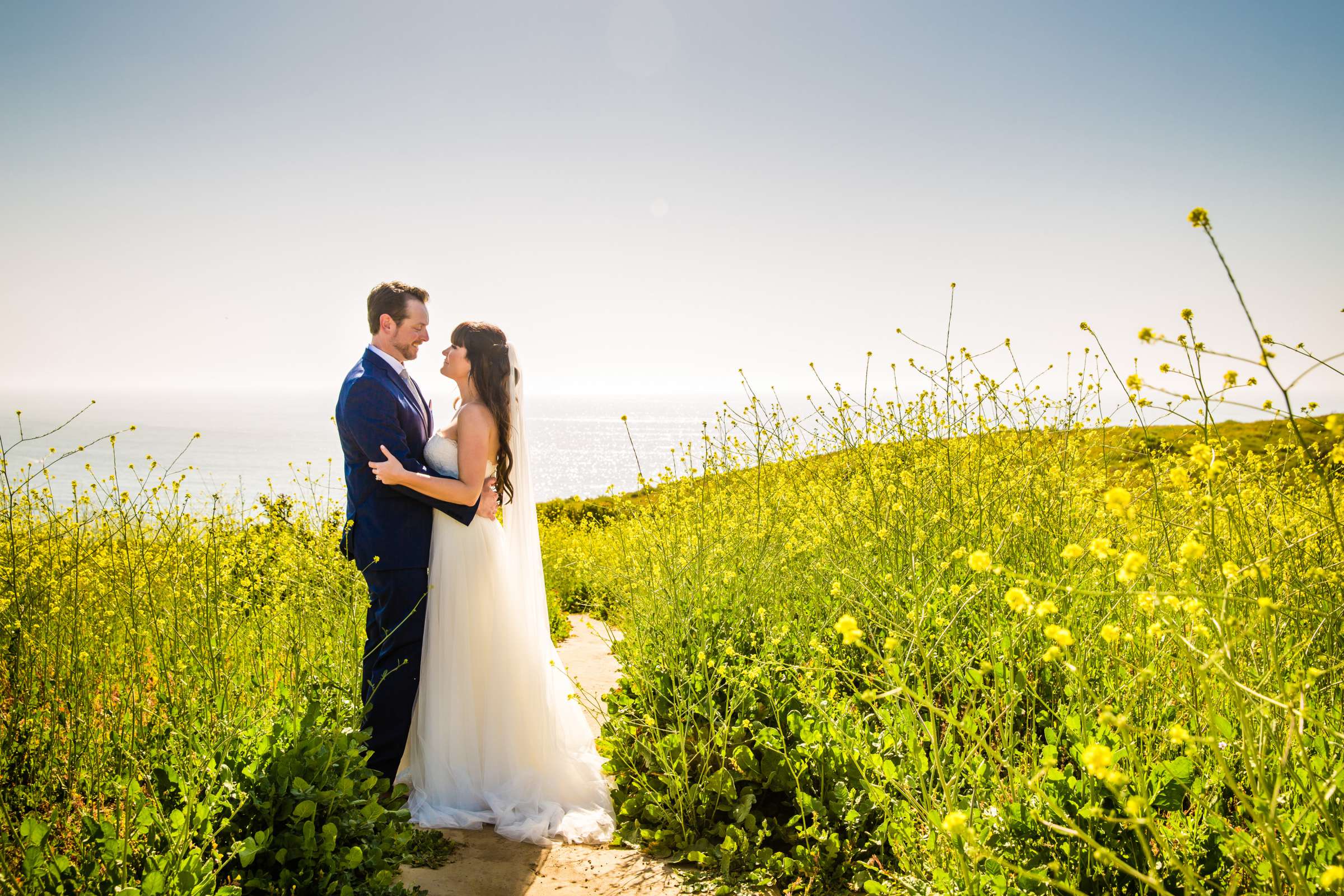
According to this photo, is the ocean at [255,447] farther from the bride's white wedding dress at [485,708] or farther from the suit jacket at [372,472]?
the bride's white wedding dress at [485,708]

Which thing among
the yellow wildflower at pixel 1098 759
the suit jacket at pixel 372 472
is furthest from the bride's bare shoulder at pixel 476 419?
the yellow wildflower at pixel 1098 759

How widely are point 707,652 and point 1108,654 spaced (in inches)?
65.7

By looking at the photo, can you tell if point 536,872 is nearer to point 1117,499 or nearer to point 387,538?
point 387,538

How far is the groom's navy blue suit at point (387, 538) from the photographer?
3.50 metres

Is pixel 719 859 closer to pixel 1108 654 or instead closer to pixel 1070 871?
pixel 1070 871

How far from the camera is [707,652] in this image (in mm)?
3633

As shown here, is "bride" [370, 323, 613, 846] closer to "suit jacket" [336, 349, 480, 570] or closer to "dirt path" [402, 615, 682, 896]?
"suit jacket" [336, 349, 480, 570]

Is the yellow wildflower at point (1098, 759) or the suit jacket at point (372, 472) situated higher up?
the suit jacket at point (372, 472)

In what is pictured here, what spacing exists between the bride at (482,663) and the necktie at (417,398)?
0.16m

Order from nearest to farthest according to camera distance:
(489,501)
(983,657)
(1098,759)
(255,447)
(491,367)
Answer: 1. (1098,759)
2. (983,657)
3. (491,367)
4. (489,501)
5. (255,447)

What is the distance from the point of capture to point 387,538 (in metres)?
3.57

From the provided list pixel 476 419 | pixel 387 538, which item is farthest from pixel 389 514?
pixel 476 419

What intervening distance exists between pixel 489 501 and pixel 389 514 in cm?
48

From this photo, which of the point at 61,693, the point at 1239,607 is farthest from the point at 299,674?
the point at 1239,607
